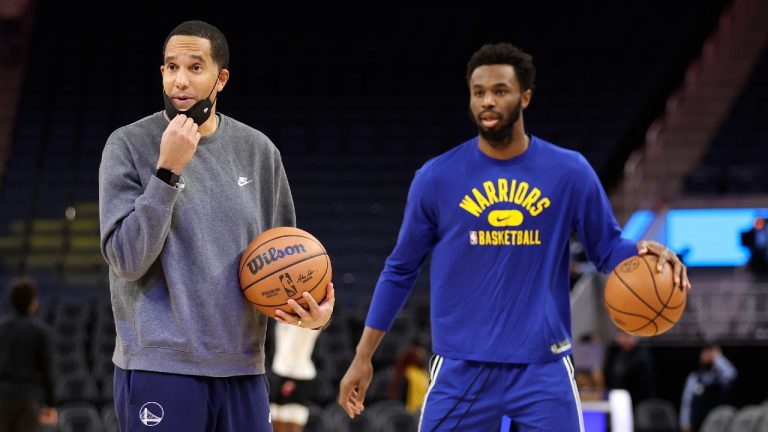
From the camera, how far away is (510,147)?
421 centimetres

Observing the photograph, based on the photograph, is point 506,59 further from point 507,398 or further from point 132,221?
point 132,221

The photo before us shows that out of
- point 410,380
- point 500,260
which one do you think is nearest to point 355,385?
point 500,260

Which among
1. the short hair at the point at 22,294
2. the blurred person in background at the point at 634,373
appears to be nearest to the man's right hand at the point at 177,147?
the short hair at the point at 22,294

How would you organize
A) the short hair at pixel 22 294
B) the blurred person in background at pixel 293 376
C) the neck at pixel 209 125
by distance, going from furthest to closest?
the blurred person in background at pixel 293 376, the short hair at pixel 22 294, the neck at pixel 209 125

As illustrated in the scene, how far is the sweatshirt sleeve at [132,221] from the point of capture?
2.97 metres

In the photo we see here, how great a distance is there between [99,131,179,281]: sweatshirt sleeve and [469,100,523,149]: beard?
57.0 inches

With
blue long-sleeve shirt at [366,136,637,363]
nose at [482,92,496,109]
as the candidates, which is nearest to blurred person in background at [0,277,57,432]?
blue long-sleeve shirt at [366,136,637,363]

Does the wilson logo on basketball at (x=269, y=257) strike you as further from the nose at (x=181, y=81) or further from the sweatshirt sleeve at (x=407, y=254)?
the sweatshirt sleeve at (x=407, y=254)

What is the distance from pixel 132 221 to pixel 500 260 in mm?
1538

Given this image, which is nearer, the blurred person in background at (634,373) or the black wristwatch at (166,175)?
the black wristwatch at (166,175)

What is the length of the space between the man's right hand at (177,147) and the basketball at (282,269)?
349 mm

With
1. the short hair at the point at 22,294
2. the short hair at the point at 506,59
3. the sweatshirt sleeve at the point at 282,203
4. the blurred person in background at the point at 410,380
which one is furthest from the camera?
the blurred person in background at the point at 410,380

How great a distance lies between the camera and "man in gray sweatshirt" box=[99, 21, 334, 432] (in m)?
3.04

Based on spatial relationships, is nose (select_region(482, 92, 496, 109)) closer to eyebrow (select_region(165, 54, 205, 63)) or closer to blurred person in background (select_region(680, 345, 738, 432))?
eyebrow (select_region(165, 54, 205, 63))
